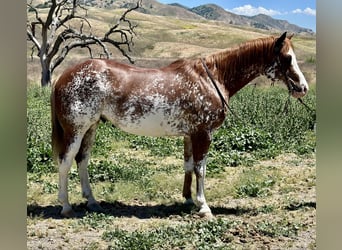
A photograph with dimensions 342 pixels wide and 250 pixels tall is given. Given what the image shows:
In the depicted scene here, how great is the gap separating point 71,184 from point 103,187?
0.41 meters

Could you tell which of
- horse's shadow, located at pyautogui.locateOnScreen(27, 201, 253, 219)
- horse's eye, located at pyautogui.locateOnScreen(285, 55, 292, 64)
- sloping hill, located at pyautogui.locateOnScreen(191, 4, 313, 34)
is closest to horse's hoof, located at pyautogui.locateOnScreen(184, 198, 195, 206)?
horse's shadow, located at pyautogui.locateOnScreen(27, 201, 253, 219)

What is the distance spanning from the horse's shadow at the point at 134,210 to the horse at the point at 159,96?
0.20 meters

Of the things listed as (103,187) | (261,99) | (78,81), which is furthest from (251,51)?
(261,99)

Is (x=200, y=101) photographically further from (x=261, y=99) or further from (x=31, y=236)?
(x=261, y=99)

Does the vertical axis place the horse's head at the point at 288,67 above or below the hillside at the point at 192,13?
below

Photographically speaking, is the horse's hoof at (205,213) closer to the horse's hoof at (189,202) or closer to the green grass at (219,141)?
the horse's hoof at (189,202)

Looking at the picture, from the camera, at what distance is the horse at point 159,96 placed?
14.2ft

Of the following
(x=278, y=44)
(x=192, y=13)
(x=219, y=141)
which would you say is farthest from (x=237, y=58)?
(x=192, y=13)

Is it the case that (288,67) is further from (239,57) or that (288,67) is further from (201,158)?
(201,158)

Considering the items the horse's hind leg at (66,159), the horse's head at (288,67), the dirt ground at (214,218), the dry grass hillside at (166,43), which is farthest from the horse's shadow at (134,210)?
the dry grass hillside at (166,43)

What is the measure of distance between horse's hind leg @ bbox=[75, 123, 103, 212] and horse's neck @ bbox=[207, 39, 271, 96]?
1.47m

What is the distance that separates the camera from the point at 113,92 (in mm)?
4359

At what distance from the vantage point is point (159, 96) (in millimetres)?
4348

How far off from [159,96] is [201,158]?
777 millimetres
